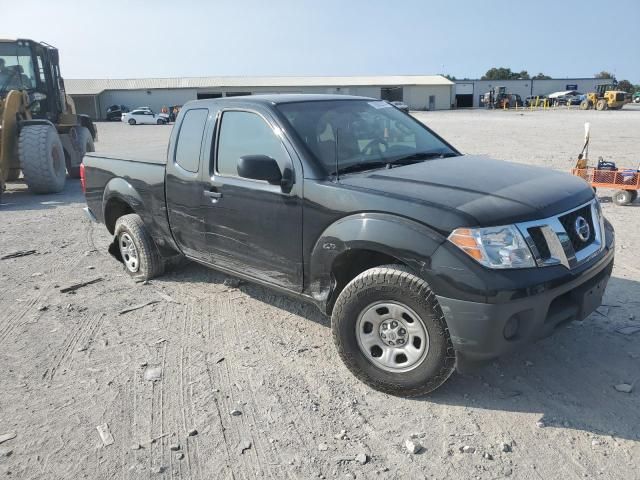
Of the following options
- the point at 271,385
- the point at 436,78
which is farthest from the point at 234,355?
the point at 436,78

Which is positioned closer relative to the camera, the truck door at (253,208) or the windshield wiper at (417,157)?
the truck door at (253,208)

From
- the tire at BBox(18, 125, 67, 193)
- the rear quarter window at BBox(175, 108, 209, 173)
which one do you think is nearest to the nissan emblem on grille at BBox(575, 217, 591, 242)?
the rear quarter window at BBox(175, 108, 209, 173)

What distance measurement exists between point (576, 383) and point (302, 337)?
6.52 feet

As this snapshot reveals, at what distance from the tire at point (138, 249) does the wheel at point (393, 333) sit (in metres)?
2.74

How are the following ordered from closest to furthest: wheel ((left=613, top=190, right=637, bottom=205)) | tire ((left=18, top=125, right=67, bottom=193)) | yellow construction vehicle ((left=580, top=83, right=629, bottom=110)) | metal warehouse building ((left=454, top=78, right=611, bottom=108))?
wheel ((left=613, top=190, right=637, bottom=205)) → tire ((left=18, top=125, right=67, bottom=193)) → yellow construction vehicle ((left=580, top=83, right=629, bottom=110)) → metal warehouse building ((left=454, top=78, right=611, bottom=108))

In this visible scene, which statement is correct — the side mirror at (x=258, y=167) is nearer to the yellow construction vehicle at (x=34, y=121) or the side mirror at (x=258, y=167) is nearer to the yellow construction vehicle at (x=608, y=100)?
the yellow construction vehicle at (x=34, y=121)

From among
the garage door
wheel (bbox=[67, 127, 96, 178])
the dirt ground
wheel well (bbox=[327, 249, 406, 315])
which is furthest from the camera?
the garage door

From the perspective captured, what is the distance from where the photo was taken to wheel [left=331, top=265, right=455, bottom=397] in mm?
3176

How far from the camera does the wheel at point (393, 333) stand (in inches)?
125

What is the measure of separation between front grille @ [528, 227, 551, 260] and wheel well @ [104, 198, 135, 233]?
14.3 ft

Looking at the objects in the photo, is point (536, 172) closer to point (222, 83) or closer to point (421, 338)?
point (421, 338)

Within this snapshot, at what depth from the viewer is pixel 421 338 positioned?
3.28 metres

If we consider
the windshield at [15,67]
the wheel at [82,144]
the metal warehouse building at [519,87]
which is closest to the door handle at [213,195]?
the windshield at [15,67]

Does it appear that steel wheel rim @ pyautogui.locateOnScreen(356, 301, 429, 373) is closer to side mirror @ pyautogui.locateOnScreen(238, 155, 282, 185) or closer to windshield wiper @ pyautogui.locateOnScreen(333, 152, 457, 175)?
windshield wiper @ pyautogui.locateOnScreen(333, 152, 457, 175)
